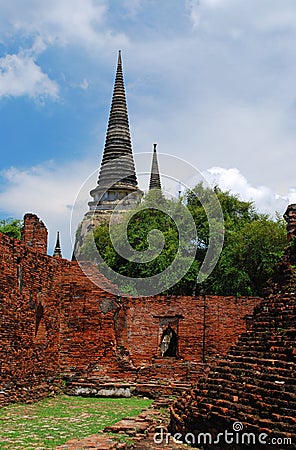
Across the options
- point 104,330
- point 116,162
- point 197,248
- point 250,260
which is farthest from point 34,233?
point 116,162

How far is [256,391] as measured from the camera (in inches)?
311

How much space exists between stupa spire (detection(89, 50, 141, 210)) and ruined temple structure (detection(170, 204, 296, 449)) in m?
25.9

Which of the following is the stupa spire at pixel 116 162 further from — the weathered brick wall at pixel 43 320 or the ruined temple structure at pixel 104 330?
the weathered brick wall at pixel 43 320

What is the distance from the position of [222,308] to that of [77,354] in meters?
4.63

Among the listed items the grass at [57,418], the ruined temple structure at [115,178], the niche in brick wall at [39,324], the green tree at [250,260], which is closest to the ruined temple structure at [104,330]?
the niche in brick wall at [39,324]

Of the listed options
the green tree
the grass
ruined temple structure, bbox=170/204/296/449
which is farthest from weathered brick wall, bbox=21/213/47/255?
the green tree

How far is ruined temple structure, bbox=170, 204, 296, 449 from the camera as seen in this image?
730cm

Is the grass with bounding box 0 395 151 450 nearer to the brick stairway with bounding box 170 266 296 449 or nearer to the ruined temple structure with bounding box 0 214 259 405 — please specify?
the ruined temple structure with bounding box 0 214 259 405

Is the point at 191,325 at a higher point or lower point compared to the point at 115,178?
lower

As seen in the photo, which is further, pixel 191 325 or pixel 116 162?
pixel 116 162

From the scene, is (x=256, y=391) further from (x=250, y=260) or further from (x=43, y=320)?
(x=250, y=260)

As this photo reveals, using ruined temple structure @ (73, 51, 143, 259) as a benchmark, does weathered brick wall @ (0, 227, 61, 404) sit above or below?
below

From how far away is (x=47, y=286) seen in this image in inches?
620

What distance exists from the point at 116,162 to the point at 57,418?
25479mm
